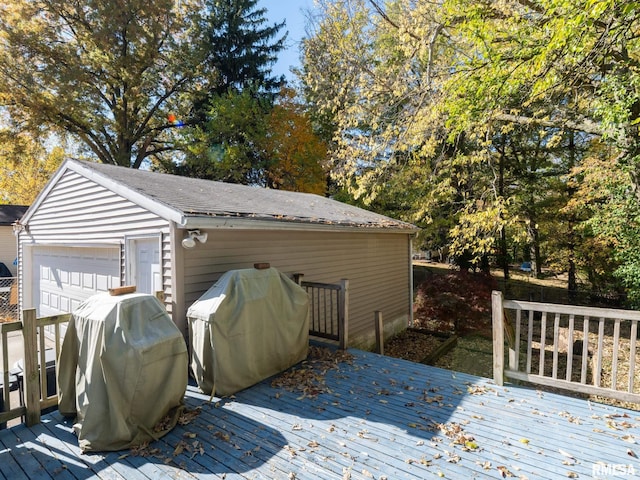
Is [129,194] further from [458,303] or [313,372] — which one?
[458,303]

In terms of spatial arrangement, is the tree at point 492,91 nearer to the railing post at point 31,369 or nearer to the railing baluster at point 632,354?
the railing baluster at point 632,354

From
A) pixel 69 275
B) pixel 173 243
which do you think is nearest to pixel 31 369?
pixel 173 243

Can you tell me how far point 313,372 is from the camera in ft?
15.3

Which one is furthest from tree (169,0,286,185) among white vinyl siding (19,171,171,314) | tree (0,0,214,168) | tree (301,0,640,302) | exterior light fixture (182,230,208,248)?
exterior light fixture (182,230,208,248)

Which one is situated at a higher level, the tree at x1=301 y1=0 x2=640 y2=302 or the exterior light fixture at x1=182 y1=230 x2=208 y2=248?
the tree at x1=301 y1=0 x2=640 y2=302

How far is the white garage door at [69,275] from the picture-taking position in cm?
619

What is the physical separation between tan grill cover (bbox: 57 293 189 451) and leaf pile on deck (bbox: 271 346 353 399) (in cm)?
139

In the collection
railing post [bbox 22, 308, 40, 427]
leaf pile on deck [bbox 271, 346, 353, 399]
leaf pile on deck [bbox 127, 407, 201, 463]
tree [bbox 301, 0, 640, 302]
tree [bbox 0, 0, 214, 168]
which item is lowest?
leaf pile on deck [bbox 271, 346, 353, 399]

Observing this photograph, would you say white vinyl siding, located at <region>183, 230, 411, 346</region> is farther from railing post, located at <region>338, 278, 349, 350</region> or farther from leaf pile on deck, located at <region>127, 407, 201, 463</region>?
leaf pile on deck, located at <region>127, 407, 201, 463</region>

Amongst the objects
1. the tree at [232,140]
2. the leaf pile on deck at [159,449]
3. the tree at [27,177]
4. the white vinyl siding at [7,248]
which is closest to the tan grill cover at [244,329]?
the leaf pile on deck at [159,449]

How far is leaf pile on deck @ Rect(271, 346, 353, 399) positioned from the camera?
416 cm

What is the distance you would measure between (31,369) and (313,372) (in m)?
3.15

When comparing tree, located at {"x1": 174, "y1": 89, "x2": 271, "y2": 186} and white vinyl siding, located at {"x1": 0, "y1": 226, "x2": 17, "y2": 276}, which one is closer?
tree, located at {"x1": 174, "y1": 89, "x2": 271, "y2": 186}

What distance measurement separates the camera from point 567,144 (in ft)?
46.0
